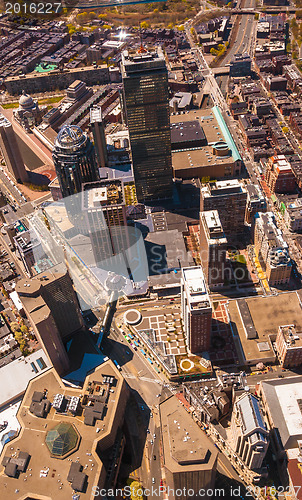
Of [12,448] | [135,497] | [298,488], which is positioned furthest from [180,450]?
[12,448]

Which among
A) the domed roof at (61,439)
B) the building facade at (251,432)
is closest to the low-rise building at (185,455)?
the building facade at (251,432)

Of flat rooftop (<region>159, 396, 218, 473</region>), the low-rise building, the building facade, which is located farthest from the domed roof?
the building facade

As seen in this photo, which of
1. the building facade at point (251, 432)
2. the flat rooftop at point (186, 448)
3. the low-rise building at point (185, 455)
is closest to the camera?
the flat rooftop at point (186, 448)

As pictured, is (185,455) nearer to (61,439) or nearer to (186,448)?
(186,448)

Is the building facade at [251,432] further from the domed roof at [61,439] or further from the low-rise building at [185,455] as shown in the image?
the domed roof at [61,439]

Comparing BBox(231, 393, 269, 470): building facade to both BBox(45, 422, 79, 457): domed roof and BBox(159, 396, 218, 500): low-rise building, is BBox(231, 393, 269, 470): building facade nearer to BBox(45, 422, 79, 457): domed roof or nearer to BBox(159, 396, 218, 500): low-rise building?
BBox(159, 396, 218, 500): low-rise building

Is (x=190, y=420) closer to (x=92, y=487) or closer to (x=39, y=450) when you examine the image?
(x=92, y=487)
